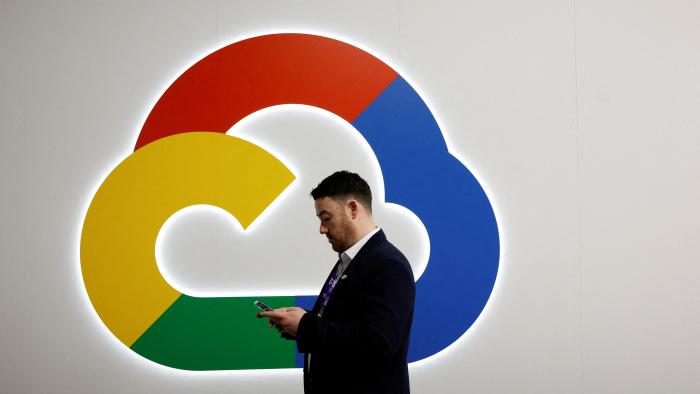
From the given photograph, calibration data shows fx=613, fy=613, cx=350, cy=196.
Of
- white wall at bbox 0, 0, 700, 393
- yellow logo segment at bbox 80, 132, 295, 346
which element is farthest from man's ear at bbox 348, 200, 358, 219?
white wall at bbox 0, 0, 700, 393

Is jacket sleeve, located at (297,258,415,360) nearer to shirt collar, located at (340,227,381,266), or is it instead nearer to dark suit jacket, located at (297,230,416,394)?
dark suit jacket, located at (297,230,416,394)

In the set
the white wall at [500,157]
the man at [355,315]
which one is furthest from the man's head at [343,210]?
the white wall at [500,157]

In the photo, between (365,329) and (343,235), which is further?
(343,235)

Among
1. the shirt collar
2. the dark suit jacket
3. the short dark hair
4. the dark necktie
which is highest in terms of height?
the short dark hair

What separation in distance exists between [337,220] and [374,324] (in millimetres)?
364

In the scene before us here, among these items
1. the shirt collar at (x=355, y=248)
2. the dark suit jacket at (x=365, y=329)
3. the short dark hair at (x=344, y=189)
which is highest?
the short dark hair at (x=344, y=189)

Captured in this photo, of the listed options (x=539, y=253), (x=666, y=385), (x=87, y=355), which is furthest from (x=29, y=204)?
(x=666, y=385)

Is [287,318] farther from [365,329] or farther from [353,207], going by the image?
[353,207]

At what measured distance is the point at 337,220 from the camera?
1.86 metres

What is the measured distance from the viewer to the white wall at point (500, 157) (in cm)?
299

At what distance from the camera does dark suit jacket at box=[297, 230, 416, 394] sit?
163 centimetres

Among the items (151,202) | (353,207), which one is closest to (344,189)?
(353,207)

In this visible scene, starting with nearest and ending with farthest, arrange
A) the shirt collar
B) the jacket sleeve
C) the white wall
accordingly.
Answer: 1. the jacket sleeve
2. the shirt collar
3. the white wall

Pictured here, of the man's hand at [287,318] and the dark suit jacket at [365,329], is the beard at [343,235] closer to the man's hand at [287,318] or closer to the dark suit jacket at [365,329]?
the dark suit jacket at [365,329]
